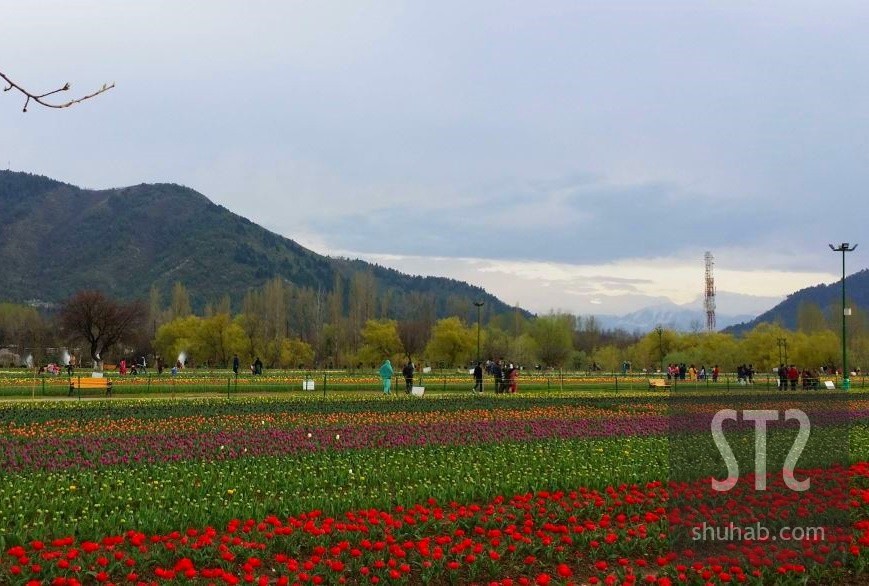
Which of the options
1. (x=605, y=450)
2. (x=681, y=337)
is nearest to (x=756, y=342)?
(x=681, y=337)

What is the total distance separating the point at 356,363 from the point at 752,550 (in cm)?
8094

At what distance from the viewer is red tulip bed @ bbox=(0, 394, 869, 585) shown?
755 cm

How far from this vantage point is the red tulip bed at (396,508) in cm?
755

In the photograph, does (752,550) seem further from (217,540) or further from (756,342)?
(756,342)

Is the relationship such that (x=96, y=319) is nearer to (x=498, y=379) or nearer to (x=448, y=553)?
(x=498, y=379)

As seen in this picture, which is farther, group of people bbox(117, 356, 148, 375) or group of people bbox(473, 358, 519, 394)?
group of people bbox(117, 356, 148, 375)

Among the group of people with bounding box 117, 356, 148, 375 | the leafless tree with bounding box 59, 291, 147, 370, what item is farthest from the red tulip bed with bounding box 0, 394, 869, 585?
the leafless tree with bounding box 59, 291, 147, 370

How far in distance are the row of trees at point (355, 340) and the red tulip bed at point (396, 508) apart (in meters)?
57.6

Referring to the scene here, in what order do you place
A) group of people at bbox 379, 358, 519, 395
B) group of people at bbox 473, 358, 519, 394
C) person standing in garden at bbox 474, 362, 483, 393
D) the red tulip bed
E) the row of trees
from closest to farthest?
the red tulip bed → group of people at bbox 379, 358, 519, 395 → person standing in garden at bbox 474, 362, 483, 393 → group of people at bbox 473, 358, 519, 394 → the row of trees

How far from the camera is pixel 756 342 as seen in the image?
8688 cm

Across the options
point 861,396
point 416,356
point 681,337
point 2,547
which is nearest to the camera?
point 2,547

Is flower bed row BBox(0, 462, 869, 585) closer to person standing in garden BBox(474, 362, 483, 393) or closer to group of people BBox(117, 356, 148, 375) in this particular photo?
person standing in garden BBox(474, 362, 483, 393)

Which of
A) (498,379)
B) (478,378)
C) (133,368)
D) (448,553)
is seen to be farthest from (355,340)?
(448,553)

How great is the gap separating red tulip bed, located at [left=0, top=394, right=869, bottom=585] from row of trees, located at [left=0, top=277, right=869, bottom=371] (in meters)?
57.6
